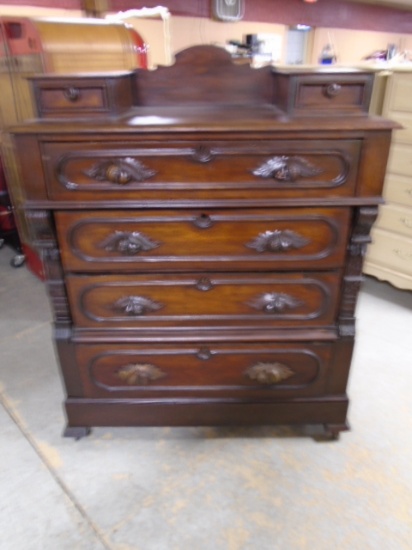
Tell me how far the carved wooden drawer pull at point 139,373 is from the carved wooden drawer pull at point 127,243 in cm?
40

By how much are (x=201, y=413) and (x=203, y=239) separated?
632 millimetres

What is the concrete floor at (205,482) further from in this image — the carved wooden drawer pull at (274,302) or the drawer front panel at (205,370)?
the carved wooden drawer pull at (274,302)

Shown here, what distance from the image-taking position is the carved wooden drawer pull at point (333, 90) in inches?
44.9

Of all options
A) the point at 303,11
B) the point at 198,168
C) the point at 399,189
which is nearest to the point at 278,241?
the point at 198,168

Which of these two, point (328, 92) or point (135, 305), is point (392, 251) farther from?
point (135, 305)

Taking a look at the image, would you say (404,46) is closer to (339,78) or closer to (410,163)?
(410,163)

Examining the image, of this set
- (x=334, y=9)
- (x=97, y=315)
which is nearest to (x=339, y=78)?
(x=97, y=315)

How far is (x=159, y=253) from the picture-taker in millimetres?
1238

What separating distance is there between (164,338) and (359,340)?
3.65ft

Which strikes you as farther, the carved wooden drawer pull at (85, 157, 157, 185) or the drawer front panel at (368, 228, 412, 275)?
the drawer front panel at (368, 228, 412, 275)

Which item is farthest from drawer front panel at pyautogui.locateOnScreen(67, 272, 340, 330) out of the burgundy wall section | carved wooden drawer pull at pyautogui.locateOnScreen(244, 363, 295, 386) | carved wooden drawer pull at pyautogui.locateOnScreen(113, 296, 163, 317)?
the burgundy wall section

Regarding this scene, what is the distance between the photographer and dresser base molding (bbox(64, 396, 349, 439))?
1464 millimetres

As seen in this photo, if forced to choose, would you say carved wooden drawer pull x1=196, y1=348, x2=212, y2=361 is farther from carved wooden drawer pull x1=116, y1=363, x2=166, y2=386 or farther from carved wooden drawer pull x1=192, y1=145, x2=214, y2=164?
carved wooden drawer pull x1=192, y1=145, x2=214, y2=164

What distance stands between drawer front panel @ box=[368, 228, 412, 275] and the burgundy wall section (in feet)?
11.2
